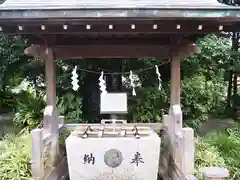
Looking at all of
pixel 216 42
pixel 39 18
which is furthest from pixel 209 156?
pixel 216 42

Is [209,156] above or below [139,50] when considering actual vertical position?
below

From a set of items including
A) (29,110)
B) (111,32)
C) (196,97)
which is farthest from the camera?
(196,97)

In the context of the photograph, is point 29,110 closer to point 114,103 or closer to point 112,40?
point 114,103

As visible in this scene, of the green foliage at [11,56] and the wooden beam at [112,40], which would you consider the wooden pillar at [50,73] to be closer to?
the wooden beam at [112,40]

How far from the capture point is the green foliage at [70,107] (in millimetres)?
6812

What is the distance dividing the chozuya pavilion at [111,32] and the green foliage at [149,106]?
211cm

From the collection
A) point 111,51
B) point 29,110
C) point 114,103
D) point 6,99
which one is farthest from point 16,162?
point 6,99

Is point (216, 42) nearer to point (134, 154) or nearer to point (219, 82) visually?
point (219, 82)

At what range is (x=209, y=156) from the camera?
458cm

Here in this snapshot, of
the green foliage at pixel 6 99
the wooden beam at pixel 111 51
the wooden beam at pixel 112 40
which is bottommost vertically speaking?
the green foliage at pixel 6 99

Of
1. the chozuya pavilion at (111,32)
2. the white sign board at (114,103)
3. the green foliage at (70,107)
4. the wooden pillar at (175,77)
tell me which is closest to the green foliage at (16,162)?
the chozuya pavilion at (111,32)

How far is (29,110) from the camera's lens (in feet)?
22.9

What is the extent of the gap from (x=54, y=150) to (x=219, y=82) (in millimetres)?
4755

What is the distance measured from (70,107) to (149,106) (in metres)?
1.76
